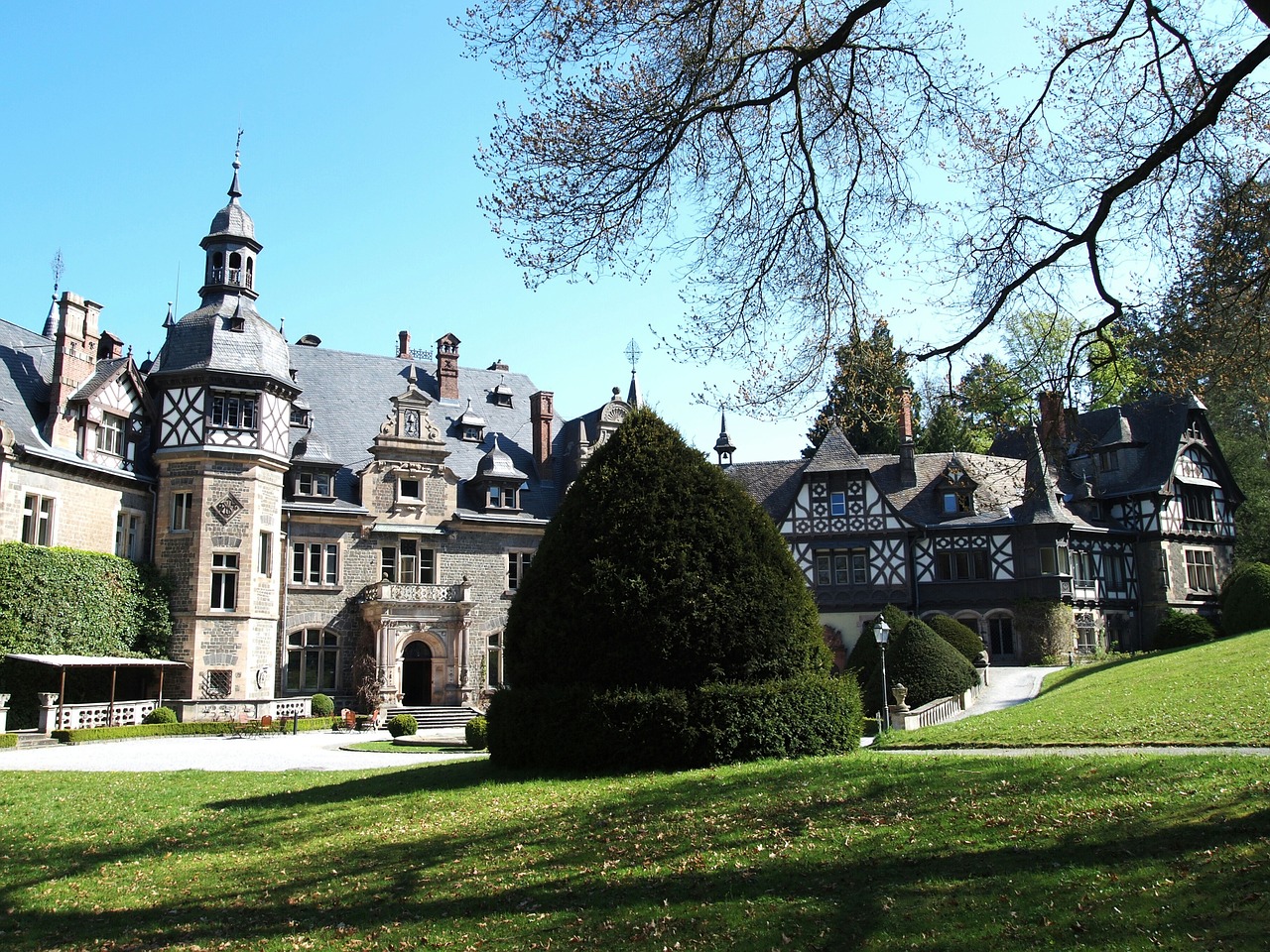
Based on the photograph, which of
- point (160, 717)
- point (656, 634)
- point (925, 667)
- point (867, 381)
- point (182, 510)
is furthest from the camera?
point (182, 510)

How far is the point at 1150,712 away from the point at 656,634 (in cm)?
1025

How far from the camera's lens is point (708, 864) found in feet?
26.4

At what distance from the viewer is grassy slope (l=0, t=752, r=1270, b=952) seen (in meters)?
6.48

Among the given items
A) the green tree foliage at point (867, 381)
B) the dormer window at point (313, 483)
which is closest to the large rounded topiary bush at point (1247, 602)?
the green tree foliage at point (867, 381)

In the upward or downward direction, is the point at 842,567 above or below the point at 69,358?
below

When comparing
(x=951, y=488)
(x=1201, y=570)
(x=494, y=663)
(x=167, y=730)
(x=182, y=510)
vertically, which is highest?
(x=951, y=488)

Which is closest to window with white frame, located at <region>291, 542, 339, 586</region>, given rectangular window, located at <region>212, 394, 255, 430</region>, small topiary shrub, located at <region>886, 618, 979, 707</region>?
rectangular window, located at <region>212, 394, 255, 430</region>

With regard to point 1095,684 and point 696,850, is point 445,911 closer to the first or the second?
point 696,850

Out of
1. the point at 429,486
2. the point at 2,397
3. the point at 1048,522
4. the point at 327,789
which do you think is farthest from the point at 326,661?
the point at 1048,522

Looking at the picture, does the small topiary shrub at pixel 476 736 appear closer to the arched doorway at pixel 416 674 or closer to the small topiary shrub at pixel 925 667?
the small topiary shrub at pixel 925 667

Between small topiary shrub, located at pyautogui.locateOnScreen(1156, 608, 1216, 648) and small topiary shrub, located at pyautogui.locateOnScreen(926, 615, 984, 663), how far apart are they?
8280mm

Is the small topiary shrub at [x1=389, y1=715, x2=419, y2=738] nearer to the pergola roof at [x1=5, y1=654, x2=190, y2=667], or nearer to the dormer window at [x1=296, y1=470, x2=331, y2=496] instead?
the pergola roof at [x1=5, y1=654, x2=190, y2=667]

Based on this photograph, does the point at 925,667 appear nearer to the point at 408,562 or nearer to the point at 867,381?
the point at 867,381

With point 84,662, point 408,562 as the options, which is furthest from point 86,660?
point 408,562
